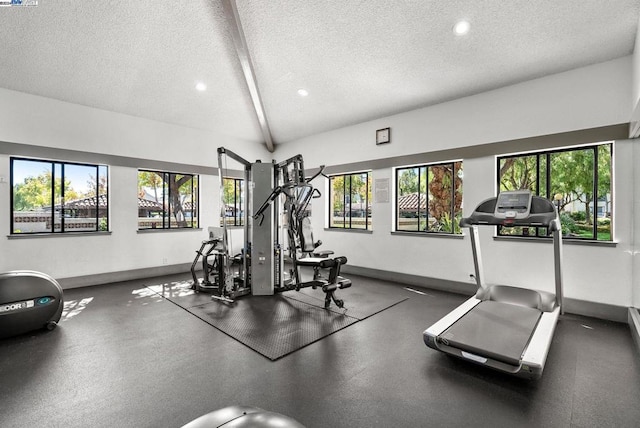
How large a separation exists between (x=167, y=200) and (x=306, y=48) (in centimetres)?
447

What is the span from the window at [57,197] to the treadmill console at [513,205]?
22.0 ft

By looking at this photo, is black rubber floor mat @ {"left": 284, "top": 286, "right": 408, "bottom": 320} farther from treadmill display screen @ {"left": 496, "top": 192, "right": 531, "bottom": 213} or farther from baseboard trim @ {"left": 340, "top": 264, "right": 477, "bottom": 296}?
treadmill display screen @ {"left": 496, "top": 192, "right": 531, "bottom": 213}

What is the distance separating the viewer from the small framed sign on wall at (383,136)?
586 cm

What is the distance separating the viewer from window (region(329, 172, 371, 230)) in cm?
658

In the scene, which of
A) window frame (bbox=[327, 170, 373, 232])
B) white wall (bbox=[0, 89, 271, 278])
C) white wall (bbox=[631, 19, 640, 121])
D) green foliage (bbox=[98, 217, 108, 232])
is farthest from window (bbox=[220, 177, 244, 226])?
white wall (bbox=[631, 19, 640, 121])

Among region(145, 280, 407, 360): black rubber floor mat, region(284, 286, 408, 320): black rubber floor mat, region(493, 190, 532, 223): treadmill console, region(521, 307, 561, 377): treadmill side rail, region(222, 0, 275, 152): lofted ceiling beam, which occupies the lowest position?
region(284, 286, 408, 320): black rubber floor mat

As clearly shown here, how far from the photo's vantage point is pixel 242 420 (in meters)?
1.05

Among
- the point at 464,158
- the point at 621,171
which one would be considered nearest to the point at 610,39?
the point at 621,171

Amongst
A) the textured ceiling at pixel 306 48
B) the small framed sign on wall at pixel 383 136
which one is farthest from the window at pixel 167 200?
the small framed sign on wall at pixel 383 136

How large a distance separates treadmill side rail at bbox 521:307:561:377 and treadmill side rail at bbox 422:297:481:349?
2.13 feet

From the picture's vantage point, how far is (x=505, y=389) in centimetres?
224

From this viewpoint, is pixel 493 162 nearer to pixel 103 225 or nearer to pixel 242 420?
pixel 242 420

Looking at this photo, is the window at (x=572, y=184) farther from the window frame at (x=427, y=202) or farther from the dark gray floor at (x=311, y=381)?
the dark gray floor at (x=311, y=381)

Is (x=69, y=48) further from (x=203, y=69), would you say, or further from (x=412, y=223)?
(x=412, y=223)
